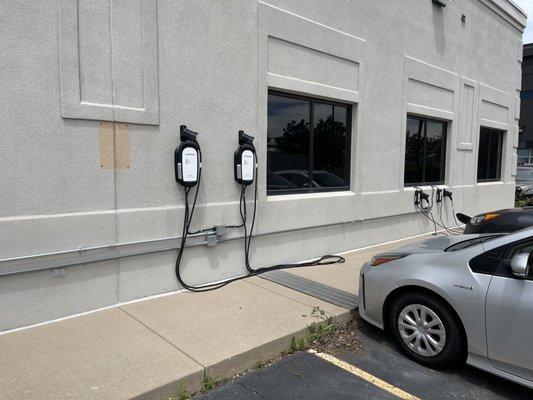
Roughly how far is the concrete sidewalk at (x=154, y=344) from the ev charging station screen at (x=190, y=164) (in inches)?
56.2

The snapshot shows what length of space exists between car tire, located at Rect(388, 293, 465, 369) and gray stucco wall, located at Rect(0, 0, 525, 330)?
8.49ft

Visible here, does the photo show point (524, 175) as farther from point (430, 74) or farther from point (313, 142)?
point (313, 142)

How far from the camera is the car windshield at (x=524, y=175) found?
1979 cm

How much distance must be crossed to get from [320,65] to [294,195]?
2.11 meters

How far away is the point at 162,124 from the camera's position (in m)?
5.11

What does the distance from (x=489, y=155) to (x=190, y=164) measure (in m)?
10.8

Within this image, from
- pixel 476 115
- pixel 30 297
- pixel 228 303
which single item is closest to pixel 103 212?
pixel 30 297

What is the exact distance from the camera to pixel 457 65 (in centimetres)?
1056

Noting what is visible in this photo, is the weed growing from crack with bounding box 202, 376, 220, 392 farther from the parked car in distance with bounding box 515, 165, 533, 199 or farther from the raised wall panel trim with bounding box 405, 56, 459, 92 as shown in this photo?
the parked car in distance with bounding box 515, 165, 533, 199

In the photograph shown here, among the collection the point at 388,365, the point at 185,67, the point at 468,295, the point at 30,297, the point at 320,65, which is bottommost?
the point at 388,365

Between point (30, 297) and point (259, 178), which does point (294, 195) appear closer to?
point (259, 178)

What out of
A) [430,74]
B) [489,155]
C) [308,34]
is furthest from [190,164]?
[489,155]

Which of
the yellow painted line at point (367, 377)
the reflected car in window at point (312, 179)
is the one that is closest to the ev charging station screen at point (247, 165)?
the reflected car in window at point (312, 179)

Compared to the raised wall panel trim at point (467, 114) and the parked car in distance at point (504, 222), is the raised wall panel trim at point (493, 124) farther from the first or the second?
the parked car in distance at point (504, 222)
